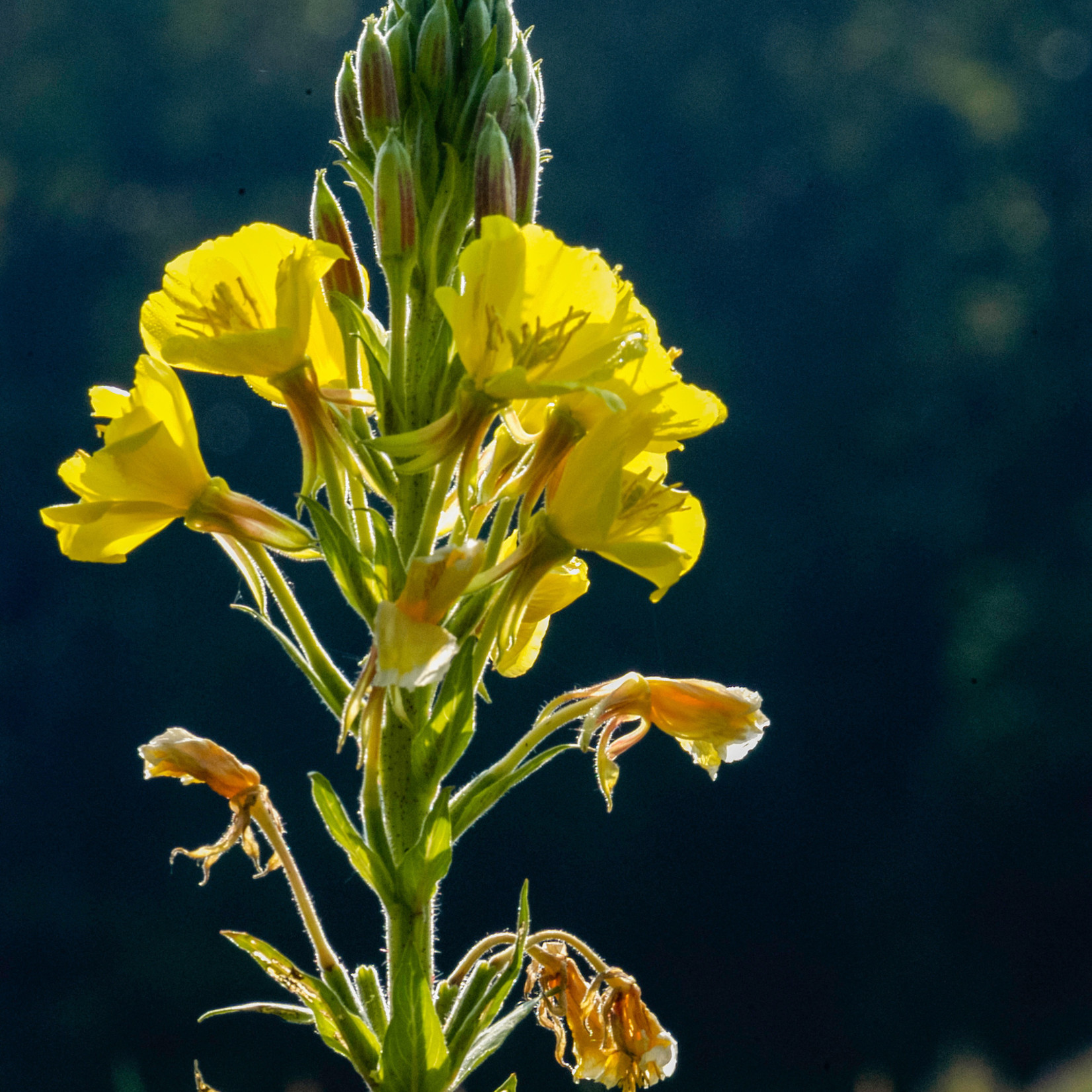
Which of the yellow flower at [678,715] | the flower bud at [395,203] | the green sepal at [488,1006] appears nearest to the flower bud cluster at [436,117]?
the flower bud at [395,203]

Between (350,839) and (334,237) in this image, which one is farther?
(334,237)

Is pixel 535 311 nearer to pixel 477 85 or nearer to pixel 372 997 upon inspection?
pixel 477 85

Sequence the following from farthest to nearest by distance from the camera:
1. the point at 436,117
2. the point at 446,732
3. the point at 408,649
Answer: the point at 436,117 → the point at 446,732 → the point at 408,649

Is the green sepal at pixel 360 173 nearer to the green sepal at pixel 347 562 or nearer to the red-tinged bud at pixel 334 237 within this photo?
the red-tinged bud at pixel 334 237

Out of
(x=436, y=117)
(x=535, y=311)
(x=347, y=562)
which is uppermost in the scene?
(x=436, y=117)

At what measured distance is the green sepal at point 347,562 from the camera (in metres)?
0.80

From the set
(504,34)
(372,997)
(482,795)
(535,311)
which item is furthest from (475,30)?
(372,997)

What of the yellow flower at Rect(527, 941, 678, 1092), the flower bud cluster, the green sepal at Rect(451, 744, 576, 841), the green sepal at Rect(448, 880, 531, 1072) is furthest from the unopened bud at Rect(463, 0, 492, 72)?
the yellow flower at Rect(527, 941, 678, 1092)

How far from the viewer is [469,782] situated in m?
0.88

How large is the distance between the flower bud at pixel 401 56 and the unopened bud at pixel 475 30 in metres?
0.05

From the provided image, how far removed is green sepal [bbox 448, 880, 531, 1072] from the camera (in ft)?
2.69

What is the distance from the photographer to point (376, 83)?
0.88m

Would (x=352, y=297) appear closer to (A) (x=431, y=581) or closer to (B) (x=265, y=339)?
(B) (x=265, y=339)

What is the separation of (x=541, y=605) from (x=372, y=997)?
1.18 feet
